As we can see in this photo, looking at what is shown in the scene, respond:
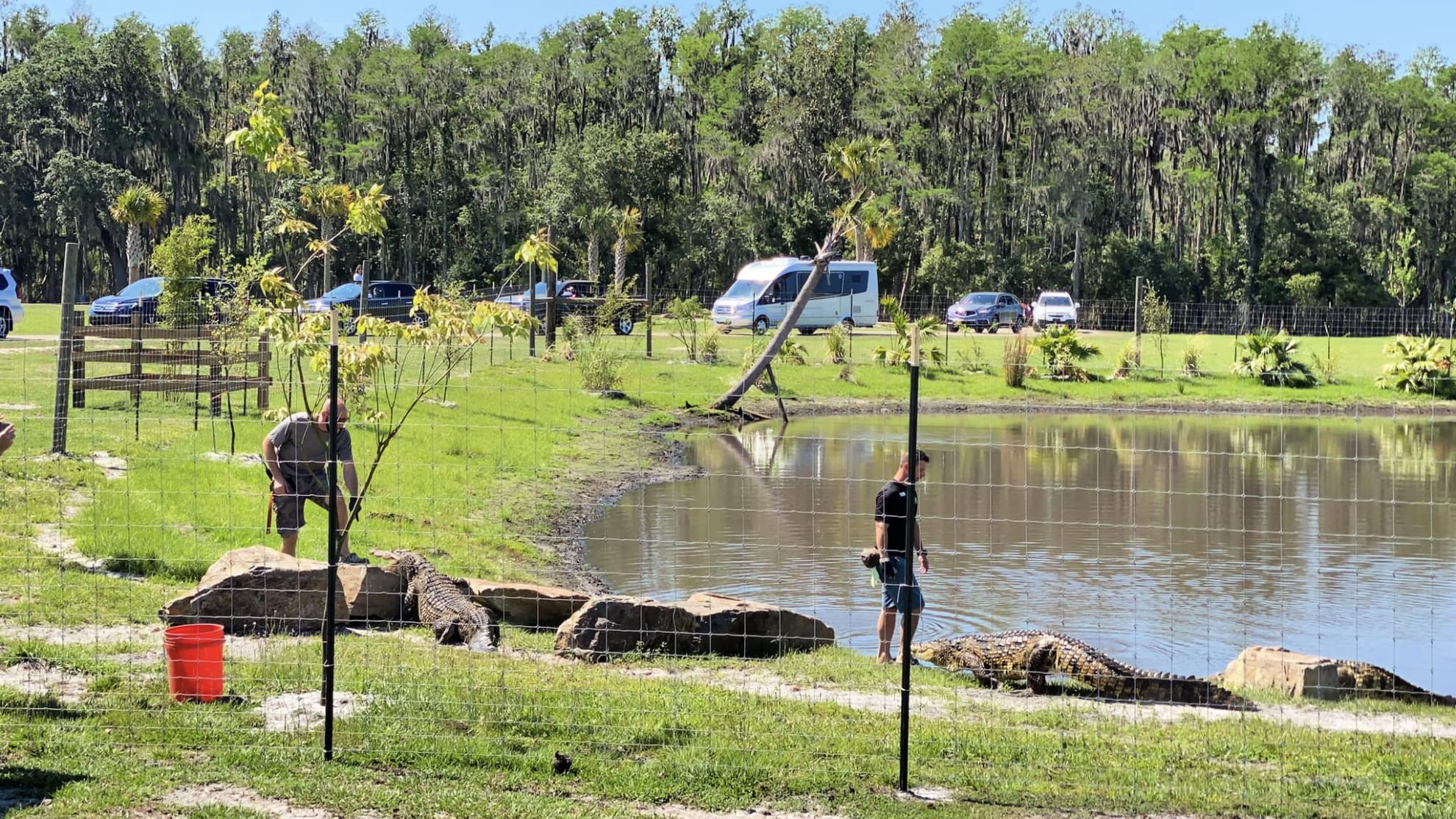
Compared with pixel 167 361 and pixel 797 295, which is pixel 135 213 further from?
pixel 167 361

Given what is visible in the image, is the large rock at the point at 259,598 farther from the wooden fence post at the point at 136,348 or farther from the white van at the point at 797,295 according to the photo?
the white van at the point at 797,295

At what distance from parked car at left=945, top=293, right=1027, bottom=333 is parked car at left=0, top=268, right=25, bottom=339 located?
104 ft

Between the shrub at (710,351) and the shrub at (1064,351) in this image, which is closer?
the shrub at (710,351)

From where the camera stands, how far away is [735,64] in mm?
79188

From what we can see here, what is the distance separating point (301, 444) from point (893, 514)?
4.88m

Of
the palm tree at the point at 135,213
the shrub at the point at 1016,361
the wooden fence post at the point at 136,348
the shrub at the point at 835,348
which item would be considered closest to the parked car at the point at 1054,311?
the shrub at the point at 1016,361

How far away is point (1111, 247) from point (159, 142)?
4594 cm

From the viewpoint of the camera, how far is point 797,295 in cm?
4553

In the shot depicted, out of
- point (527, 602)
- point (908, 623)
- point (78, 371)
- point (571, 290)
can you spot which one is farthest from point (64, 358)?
point (571, 290)

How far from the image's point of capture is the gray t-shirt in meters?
11.4

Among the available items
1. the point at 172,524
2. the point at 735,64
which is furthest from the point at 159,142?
the point at 172,524

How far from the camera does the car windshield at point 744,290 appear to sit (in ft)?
155

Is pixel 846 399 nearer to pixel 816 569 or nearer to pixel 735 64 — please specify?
pixel 816 569

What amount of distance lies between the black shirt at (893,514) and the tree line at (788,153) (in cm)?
5223
